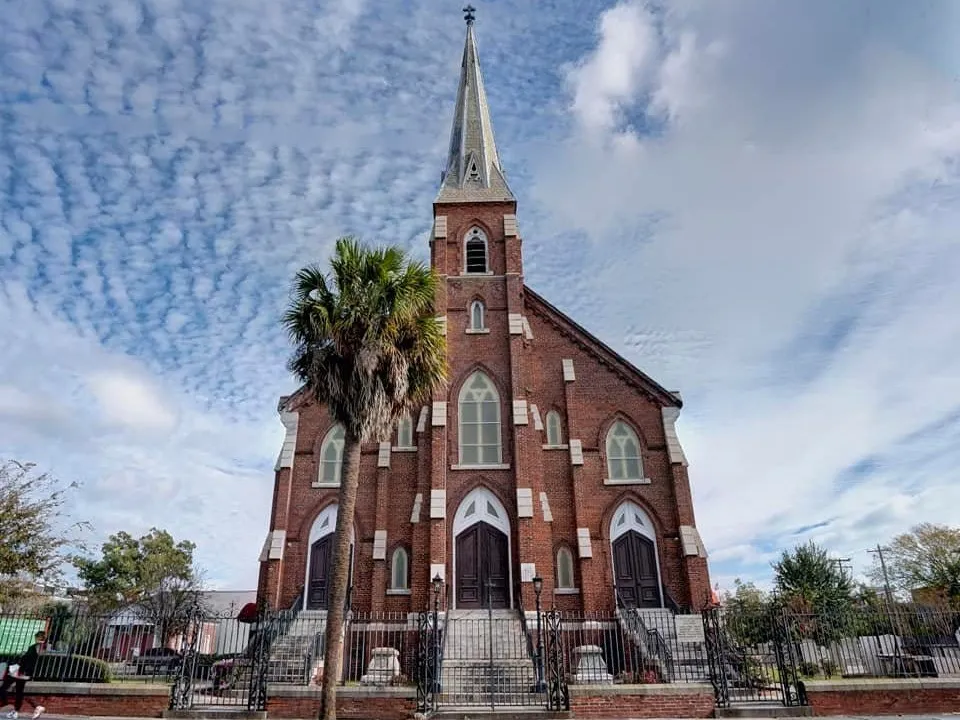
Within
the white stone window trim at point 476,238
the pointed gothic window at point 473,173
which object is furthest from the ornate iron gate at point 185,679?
the pointed gothic window at point 473,173

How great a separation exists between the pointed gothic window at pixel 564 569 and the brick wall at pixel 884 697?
28.8 ft

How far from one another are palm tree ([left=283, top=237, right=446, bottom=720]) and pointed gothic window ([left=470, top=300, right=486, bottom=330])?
32.9ft

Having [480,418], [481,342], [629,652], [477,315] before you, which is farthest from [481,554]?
[477,315]

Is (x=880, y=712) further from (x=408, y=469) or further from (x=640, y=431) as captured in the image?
(x=408, y=469)

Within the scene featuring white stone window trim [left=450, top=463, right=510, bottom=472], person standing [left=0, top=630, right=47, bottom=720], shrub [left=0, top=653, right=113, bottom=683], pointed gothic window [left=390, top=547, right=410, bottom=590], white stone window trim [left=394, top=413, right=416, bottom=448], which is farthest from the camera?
white stone window trim [left=394, top=413, right=416, bottom=448]

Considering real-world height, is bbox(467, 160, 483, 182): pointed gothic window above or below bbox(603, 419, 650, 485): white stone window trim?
above

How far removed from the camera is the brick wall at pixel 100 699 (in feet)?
45.5

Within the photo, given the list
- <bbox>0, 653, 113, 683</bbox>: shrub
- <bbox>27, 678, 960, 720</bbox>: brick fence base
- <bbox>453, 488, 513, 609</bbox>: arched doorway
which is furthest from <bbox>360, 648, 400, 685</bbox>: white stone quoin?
<bbox>0, 653, 113, 683</bbox>: shrub

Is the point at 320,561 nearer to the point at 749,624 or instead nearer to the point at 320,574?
the point at 320,574

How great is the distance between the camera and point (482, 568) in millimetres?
21516

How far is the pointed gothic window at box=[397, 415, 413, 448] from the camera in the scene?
76.9 feet

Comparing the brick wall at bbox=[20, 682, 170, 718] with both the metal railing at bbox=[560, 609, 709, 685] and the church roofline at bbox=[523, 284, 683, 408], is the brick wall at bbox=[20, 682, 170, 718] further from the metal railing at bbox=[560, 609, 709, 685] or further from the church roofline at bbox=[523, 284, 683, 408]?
the church roofline at bbox=[523, 284, 683, 408]

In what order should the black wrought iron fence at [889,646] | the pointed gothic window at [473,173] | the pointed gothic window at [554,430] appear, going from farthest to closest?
the pointed gothic window at [473,173]
the pointed gothic window at [554,430]
the black wrought iron fence at [889,646]

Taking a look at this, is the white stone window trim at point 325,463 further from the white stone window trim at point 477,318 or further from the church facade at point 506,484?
the white stone window trim at point 477,318
